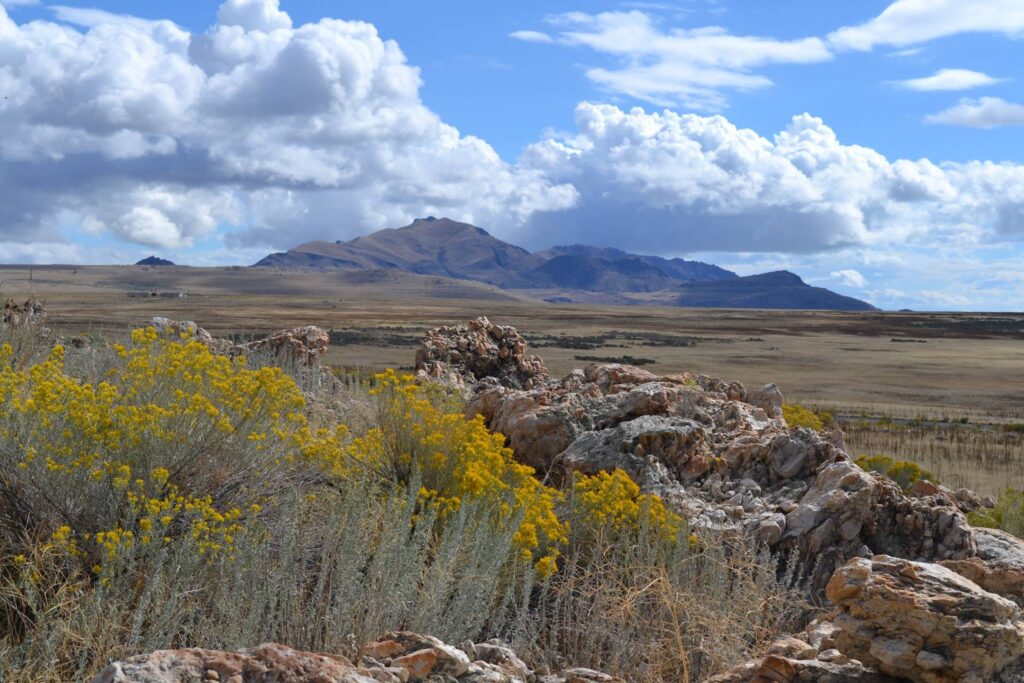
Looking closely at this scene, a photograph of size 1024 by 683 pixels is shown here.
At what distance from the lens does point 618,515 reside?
630cm

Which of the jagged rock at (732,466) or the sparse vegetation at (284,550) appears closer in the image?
the sparse vegetation at (284,550)

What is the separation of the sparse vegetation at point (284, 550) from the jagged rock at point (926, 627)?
92 centimetres

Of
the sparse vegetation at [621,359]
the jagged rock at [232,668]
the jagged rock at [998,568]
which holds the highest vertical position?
the jagged rock at [232,668]

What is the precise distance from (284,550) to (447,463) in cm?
242

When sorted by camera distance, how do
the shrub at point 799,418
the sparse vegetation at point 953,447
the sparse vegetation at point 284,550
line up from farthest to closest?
the sparse vegetation at point 953,447
the shrub at point 799,418
the sparse vegetation at point 284,550

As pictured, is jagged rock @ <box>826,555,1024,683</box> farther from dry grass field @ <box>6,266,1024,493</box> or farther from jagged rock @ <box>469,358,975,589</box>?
dry grass field @ <box>6,266,1024,493</box>

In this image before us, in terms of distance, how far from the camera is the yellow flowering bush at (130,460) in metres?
4.91

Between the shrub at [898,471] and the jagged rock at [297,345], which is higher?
the jagged rock at [297,345]

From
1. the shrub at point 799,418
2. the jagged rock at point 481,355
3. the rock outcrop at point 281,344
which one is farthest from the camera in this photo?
the rock outcrop at point 281,344

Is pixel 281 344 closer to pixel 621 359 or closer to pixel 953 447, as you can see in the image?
pixel 953 447

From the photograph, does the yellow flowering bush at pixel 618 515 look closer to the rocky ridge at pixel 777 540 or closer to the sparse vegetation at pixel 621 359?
the rocky ridge at pixel 777 540

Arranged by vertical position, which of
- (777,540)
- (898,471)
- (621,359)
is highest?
(777,540)

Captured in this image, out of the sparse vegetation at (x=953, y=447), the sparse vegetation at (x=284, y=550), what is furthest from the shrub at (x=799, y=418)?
the sparse vegetation at (x=284, y=550)

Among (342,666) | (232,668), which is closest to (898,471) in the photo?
(342,666)
